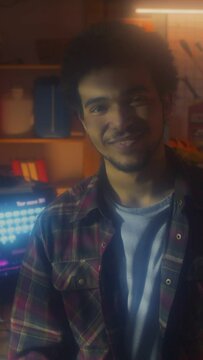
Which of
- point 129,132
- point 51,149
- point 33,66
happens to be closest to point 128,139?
point 129,132

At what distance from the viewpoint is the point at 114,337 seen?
99 centimetres

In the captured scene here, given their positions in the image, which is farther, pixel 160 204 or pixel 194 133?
pixel 194 133

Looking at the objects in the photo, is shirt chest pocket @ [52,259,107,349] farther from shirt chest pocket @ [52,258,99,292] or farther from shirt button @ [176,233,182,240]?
shirt button @ [176,233,182,240]

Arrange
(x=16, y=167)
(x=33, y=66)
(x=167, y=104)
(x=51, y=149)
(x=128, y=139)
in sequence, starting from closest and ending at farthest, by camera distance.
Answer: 1. (x=128, y=139)
2. (x=167, y=104)
3. (x=33, y=66)
4. (x=16, y=167)
5. (x=51, y=149)

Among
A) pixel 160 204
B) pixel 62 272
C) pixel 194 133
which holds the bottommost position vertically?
pixel 194 133

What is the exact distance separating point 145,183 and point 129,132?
0.12 meters

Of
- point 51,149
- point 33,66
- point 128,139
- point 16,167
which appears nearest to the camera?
point 128,139

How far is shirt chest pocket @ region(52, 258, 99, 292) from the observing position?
1039mm

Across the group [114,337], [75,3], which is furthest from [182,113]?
[114,337]

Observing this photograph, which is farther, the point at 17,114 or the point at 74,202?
the point at 17,114

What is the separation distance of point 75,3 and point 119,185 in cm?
161

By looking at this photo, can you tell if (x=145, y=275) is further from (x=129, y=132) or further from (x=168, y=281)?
(x=129, y=132)

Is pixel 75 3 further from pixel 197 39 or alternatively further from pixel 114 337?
pixel 114 337

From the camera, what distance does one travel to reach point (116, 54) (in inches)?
39.9
